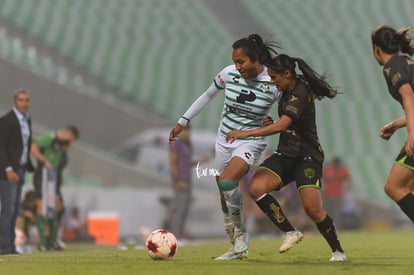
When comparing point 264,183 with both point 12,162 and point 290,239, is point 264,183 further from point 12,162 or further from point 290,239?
point 12,162

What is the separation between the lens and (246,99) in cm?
1003

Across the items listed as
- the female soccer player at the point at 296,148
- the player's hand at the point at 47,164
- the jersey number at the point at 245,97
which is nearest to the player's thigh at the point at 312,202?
the female soccer player at the point at 296,148

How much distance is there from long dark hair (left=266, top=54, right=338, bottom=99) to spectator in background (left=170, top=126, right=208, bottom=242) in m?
7.82

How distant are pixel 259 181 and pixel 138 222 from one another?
13.3 meters

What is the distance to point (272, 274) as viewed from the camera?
26.7 ft

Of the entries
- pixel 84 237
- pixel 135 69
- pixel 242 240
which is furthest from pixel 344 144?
pixel 242 240

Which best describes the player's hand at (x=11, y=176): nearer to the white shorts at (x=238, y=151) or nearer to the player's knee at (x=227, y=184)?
the white shorts at (x=238, y=151)

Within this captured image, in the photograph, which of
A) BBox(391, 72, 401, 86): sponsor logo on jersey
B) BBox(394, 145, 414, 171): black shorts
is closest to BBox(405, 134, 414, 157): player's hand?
BBox(394, 145, 414, 171): black shorts

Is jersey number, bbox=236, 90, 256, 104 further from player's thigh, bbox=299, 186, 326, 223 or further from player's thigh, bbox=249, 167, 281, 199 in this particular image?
player's thigh, bbox=299, 186, 326, 223

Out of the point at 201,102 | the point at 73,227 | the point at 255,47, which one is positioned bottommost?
the point at 73,227

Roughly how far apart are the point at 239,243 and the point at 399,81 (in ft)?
8.84

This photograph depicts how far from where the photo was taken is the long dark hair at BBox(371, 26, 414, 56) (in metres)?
8.75

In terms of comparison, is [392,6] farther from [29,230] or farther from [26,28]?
[29,230]

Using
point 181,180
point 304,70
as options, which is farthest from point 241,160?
point 181,180
